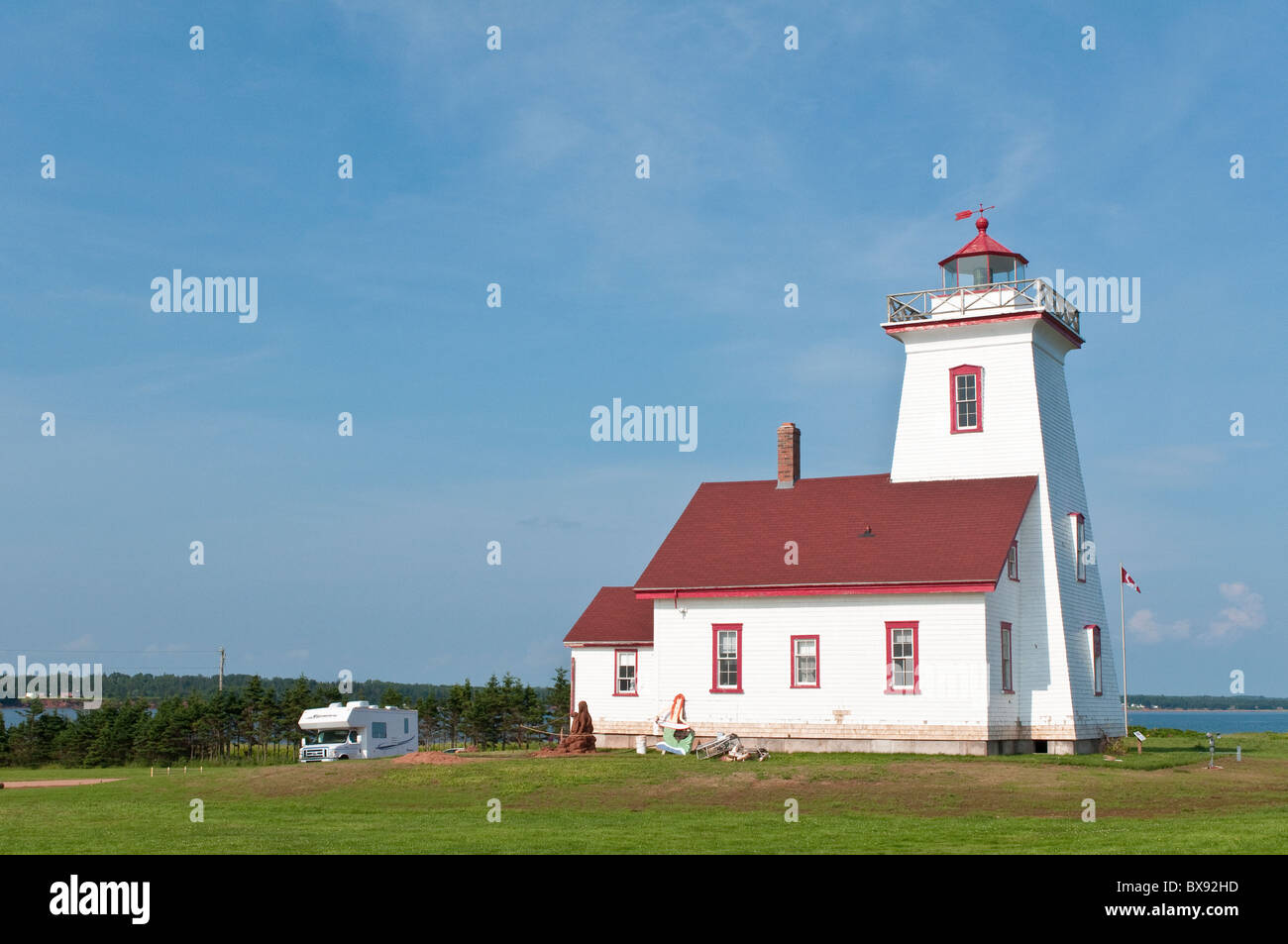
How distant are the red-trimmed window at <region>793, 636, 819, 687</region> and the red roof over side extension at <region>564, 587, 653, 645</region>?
6.28 meters

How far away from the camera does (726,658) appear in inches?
1591

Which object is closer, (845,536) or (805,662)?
(805,662)

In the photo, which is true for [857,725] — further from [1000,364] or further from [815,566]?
[1000,364]

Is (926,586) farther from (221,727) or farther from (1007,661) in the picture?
(221,727)

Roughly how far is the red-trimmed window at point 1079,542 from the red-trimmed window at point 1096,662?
5.59 feet

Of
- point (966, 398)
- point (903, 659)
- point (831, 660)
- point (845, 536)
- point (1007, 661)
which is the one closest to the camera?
point (903, 659)

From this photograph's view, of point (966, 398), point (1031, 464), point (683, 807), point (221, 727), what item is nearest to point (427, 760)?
point (683, 807)

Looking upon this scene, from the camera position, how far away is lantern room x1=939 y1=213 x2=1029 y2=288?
136 ft

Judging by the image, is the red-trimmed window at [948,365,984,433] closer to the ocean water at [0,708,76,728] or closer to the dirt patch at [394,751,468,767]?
the dirt patch at [394,751,468,767]

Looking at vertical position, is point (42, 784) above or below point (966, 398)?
below

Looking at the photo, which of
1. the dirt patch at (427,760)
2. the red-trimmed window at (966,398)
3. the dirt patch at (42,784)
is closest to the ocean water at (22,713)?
the dirt patch at (42,784)

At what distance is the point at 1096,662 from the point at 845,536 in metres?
9.02

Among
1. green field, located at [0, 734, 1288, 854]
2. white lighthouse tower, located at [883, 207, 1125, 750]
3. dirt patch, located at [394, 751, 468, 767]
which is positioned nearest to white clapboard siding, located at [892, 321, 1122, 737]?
white lighthouse tower, located at [883, 207, 1125, 750]
